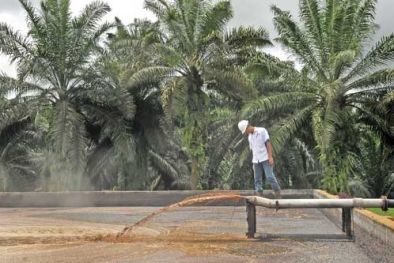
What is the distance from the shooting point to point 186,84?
66.7ft

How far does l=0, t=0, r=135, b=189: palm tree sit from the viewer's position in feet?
64.7

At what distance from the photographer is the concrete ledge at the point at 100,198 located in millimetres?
14805

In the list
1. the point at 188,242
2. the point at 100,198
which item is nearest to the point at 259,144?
the point at 188,242

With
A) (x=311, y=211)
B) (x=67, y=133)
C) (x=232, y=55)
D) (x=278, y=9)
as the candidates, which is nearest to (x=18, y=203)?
(x=67, y=133)

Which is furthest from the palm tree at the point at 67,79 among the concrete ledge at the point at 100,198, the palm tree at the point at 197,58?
the concrete ledge at the point at 100,198

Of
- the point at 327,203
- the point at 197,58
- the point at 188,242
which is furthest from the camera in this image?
the point at 197,58

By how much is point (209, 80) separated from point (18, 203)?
9.08 metres

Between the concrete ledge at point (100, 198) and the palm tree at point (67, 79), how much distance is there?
13.2ft

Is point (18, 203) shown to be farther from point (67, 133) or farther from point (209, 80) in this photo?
point (209, 80)

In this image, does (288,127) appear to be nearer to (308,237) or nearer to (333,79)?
(333,79)

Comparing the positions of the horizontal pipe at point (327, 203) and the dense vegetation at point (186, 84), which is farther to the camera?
the dense vegetation at point (186, 84)

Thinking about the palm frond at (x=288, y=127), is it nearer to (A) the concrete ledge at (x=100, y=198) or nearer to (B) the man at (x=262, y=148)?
(A) the concrete ledge at (x=100, y=198)

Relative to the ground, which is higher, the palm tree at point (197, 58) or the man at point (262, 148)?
the palm tree at point (197, 58)

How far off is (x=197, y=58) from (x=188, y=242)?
1369 centimetres
